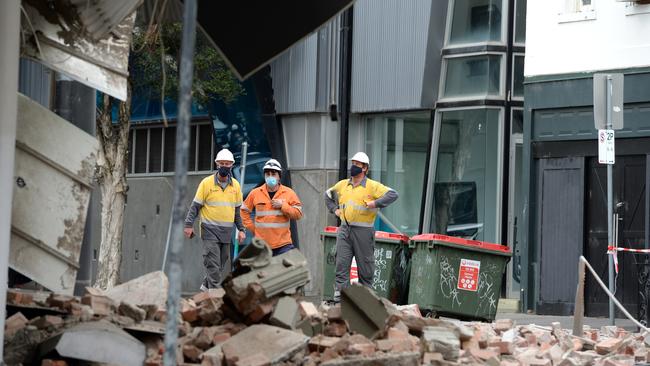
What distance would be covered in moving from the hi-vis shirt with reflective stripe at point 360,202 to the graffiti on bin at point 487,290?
2.05m

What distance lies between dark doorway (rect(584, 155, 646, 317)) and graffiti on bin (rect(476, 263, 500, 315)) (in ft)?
9.92

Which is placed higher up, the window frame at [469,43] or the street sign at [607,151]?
the window frame at [469,43]

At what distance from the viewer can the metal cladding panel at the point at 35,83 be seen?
1833 cm

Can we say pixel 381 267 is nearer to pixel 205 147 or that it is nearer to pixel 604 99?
pixel 604 99

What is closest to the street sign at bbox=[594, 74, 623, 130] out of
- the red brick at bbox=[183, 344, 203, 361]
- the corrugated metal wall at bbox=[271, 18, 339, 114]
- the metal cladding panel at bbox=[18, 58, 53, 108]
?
the metal cladding panel at bbox=[18, 58, 53, 108]

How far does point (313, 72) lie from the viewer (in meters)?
26.6

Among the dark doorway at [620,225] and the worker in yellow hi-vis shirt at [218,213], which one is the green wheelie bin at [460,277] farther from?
the dark doorway at [620,225]

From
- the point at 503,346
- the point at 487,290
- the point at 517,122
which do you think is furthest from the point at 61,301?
the point at 517,122

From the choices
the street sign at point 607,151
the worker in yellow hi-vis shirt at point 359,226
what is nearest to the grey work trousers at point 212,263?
the worker in yellow hi-vis shirt at point 359,226

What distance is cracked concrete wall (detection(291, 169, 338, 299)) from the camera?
26.5 m

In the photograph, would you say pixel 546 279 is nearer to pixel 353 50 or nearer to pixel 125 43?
pixel 353 50

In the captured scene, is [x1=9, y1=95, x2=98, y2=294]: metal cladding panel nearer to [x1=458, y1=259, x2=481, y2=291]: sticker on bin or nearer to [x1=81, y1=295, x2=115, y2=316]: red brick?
[x1=81, y1=295, x2=115, y2=316]: red brick

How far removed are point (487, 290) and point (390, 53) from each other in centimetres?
891

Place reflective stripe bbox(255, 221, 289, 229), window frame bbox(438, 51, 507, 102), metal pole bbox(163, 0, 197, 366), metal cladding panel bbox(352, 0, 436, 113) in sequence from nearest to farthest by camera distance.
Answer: metal pole bbox(163, 0, 197, 366)
reflective stripe bbox(255, 221, 289, 229)
window frame bbox(438, 51, 507, 102)
metal cladding panel bbox(352, 0, 436, 113)
